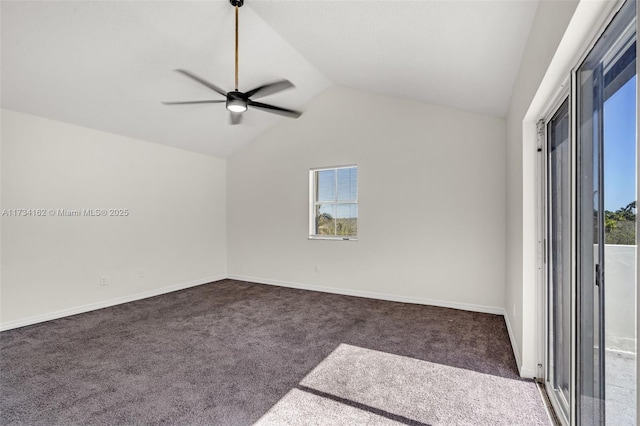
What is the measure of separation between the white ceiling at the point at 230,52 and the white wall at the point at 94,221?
36 centimetres

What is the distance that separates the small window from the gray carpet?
1416 mm

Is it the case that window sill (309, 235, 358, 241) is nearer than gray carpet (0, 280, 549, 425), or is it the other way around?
gray carpet (0, 280, 549, 425)

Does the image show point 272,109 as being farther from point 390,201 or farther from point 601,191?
point 601,191

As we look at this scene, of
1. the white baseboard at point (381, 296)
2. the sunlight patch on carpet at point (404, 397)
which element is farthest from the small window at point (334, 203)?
the sunlight patch on carpet at point (404, 397)

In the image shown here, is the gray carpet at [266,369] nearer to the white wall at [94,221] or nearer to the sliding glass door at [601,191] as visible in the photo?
the white wall at [94,221]

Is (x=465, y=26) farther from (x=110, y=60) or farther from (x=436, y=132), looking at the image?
(x=110, y=60)

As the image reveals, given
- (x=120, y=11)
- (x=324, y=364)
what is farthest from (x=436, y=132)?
→ (x=120, y=11)

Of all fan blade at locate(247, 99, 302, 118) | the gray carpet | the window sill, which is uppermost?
fan blade at locate(247, 99, 302, 118)

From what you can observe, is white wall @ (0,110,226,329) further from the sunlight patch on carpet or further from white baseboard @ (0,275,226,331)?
the sunlight patch on carpet

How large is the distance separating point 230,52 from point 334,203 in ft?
8.51

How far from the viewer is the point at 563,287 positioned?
1899 mm

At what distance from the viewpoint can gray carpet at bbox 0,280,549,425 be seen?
77.7 inches

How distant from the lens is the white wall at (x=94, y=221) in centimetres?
357

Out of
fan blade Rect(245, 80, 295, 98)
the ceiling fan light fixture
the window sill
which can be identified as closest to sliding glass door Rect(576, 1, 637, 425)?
fan blade Rect(245, 80, 295, 98)
